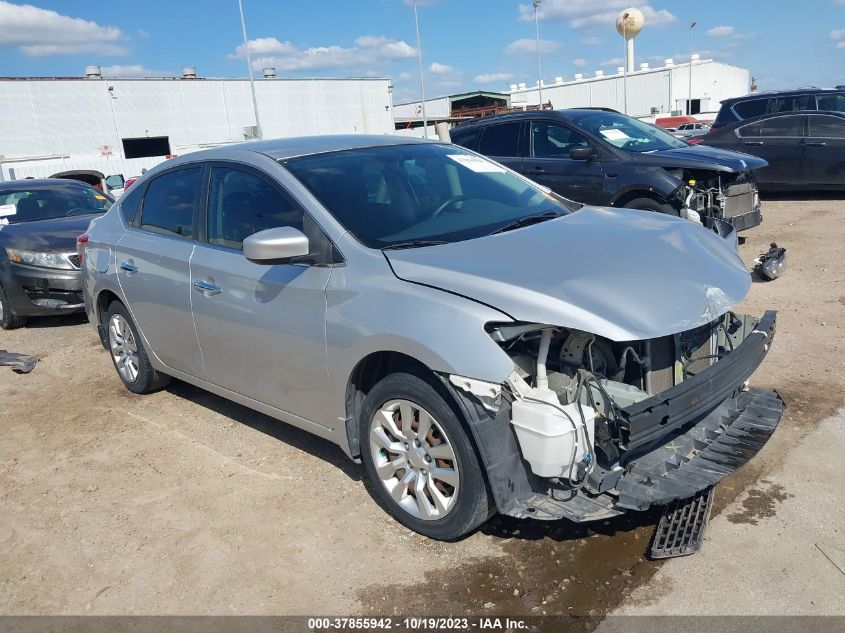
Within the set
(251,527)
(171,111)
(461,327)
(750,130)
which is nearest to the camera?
(461,327)

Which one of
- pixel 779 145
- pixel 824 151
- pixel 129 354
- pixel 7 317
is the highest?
pixel 779 145

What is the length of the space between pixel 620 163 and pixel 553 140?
41.0 inches

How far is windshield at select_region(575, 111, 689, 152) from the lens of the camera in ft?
28.8

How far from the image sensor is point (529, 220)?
385 cm

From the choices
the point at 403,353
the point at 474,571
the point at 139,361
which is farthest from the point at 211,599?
the point at 139,361

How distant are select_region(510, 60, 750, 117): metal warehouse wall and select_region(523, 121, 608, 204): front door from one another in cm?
6035

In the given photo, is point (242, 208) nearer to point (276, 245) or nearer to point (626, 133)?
point (276, 245)

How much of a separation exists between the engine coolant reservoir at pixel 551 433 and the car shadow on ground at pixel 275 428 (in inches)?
57.1

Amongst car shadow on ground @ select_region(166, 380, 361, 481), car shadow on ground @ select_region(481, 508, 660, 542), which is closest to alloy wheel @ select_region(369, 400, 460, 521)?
car shadow on ground @ select_region(481, 508, 660, 542)

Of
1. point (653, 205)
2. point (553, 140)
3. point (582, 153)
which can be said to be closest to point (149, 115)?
point (553, 140)

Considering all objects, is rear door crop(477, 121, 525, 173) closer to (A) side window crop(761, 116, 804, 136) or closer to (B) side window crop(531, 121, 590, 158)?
(B) side window crop(531, 121, 590, 158)

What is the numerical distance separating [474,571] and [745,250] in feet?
23.1

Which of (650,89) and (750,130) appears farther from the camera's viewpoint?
(650,89)

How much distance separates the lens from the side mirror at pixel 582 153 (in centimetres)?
840
